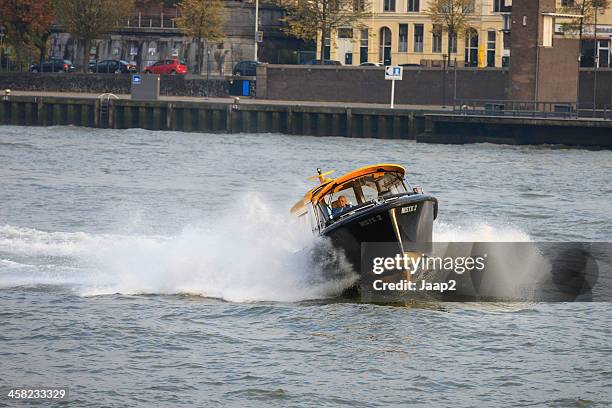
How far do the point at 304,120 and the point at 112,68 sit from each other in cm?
2566

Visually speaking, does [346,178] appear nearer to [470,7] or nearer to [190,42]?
[470,7]

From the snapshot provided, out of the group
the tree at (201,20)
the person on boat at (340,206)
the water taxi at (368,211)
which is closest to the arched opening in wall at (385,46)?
the tree at (201,20)

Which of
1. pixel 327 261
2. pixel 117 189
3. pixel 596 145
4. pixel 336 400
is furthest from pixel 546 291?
pixel 596 145

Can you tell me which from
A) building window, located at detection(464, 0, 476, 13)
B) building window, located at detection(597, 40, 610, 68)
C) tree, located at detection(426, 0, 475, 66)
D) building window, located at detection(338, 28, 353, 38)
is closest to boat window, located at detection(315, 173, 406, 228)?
tree, located at detection(426, 0, 475, 66)

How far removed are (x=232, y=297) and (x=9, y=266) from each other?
580 cm

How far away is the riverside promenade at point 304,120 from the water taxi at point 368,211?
138ft

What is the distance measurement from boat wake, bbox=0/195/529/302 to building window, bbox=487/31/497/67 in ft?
224

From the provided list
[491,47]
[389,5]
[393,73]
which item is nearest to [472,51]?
[491,47]

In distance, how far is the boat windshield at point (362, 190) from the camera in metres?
26.3

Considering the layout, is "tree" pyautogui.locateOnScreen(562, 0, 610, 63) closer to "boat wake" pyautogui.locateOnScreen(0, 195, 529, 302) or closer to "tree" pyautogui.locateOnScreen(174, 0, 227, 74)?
"tree" pyautogui.locateOnScreen(174, 0, 227, 74)

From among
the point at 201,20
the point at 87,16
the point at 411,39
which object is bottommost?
the point at 411,39

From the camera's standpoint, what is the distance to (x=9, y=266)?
30109 millimetres

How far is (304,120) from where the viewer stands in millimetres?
76500

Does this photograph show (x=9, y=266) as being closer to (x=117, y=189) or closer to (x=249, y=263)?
(x=249, y=263)
